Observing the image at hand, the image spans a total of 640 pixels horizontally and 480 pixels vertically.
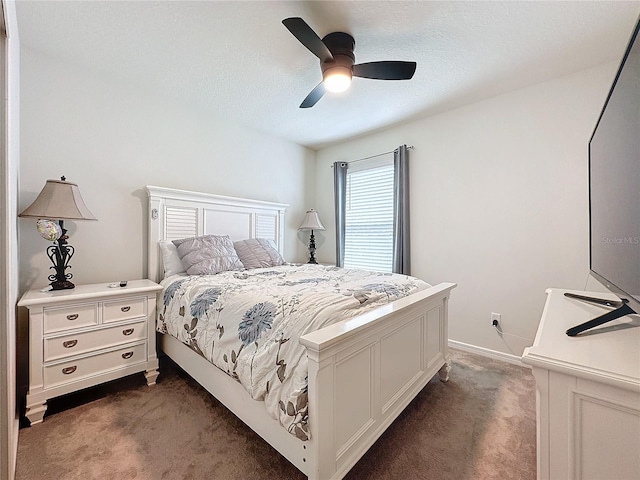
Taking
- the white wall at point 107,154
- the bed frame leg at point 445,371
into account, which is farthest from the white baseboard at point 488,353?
the white wall at point 107,154

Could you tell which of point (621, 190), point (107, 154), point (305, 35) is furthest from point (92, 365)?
point (621, 190)

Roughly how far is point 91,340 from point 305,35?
A: 7.89ft

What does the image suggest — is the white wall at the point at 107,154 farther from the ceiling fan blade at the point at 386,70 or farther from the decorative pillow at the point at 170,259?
the ceiling fan blade at the point at 386,70

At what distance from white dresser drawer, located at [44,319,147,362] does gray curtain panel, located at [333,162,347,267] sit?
2487 millimetres

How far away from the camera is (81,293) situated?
1.84m

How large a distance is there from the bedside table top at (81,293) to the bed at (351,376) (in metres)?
0.47

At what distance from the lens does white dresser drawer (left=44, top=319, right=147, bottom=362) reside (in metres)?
1.73

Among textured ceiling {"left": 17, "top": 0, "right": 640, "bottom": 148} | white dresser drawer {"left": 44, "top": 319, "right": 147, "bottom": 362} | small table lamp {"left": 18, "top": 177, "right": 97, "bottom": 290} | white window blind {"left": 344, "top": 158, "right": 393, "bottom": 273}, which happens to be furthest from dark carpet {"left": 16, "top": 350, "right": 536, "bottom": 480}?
textured ceiling {"left": 17, "top": 0, "right": 640, "bottom": 148}

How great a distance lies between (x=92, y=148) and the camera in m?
2.31

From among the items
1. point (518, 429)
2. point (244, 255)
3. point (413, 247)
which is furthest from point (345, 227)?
point (518, 429)

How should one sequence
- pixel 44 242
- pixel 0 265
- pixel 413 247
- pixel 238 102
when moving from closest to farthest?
pixel 0 265, pixel 44 242, pixel 238 102, pixel 413 247

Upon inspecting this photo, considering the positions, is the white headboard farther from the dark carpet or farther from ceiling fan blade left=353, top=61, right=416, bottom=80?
ceiling fan blade left=353, top=61, right=416, bottom=80

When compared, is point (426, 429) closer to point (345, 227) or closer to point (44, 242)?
point (345, 227)

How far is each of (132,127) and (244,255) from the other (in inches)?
62.5
